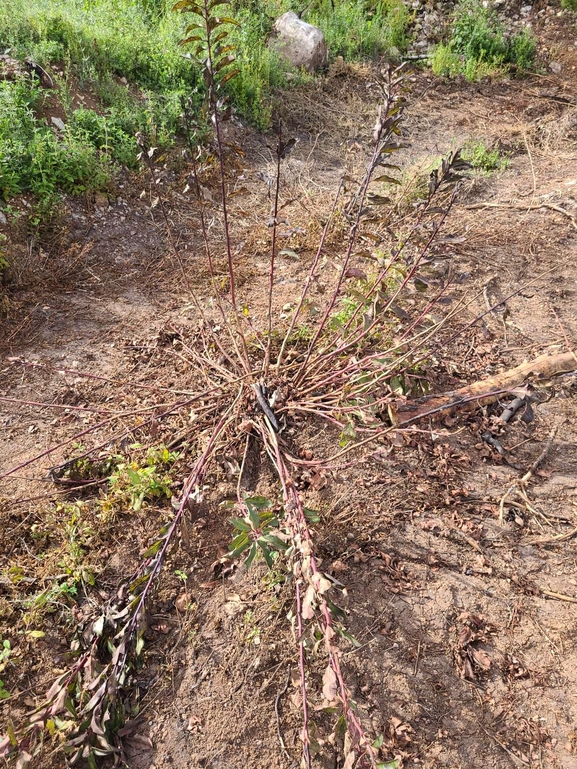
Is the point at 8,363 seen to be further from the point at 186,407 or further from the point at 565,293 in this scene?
the point at 565,293

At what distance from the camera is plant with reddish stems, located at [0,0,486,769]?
1.52 m

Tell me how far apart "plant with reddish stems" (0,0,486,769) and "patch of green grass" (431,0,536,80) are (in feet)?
18.3

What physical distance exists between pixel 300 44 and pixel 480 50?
2738 mm

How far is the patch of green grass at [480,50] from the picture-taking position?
711cm

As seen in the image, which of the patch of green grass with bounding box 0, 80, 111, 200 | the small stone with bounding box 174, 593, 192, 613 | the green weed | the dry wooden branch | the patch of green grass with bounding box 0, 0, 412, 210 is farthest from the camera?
the dry wooden branch

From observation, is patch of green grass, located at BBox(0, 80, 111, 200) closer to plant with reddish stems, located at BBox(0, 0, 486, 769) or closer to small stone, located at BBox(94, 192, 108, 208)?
small stone, located at BBox(94, 192, 108, 208)

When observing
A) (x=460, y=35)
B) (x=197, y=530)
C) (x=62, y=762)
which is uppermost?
(x=460, y=35)

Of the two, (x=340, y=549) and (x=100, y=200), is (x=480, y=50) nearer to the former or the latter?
(x=100, y=200)

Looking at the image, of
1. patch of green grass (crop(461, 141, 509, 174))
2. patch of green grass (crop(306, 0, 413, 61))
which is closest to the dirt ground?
patch of green grass (crop(461, 141, 509, 174))

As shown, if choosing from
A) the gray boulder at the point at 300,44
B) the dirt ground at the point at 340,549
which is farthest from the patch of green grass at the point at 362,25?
the dirt ground at the point at 340,549

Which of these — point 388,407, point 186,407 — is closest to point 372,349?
point 388,407

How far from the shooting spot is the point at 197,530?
221cm

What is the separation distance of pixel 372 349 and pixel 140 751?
2.04 metres

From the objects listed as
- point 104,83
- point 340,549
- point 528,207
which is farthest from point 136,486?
point 104,83
